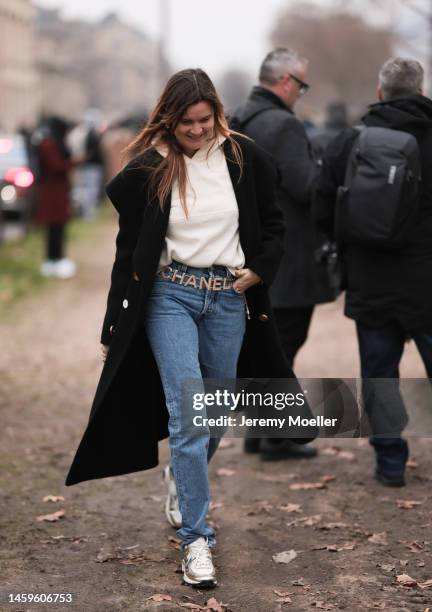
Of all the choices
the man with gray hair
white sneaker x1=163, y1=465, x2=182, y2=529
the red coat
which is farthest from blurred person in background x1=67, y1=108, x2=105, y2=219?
white sneaker x1=163, y1=465, x2=182, y2=529

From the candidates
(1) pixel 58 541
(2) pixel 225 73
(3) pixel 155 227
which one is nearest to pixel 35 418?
(1) pixel 58 541

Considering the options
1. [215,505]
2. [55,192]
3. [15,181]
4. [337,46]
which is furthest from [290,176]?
[337,46]

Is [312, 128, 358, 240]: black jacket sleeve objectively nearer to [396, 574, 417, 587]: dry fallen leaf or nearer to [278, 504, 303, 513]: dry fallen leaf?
[278, 504, 303, 513]: dry fallen leaf

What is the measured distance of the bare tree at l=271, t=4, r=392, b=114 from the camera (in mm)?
60562

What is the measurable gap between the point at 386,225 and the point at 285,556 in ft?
5.35

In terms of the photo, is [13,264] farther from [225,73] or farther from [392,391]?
[225,73]

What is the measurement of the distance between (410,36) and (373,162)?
59.1 ft

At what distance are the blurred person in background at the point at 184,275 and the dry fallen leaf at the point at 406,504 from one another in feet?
4.32

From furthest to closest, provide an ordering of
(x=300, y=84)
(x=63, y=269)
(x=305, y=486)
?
1. (x=63, y=269)
2. (x=300, y=84)
3. (x=305, y=486)

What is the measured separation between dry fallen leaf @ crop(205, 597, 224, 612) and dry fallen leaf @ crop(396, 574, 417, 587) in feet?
2.54

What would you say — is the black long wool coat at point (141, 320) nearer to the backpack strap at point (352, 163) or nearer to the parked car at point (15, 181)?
the backpack strap at point (352, 163)

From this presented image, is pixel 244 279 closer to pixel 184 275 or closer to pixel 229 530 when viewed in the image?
pixel 184 275

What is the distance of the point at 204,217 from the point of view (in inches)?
172

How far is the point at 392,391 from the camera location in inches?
223
